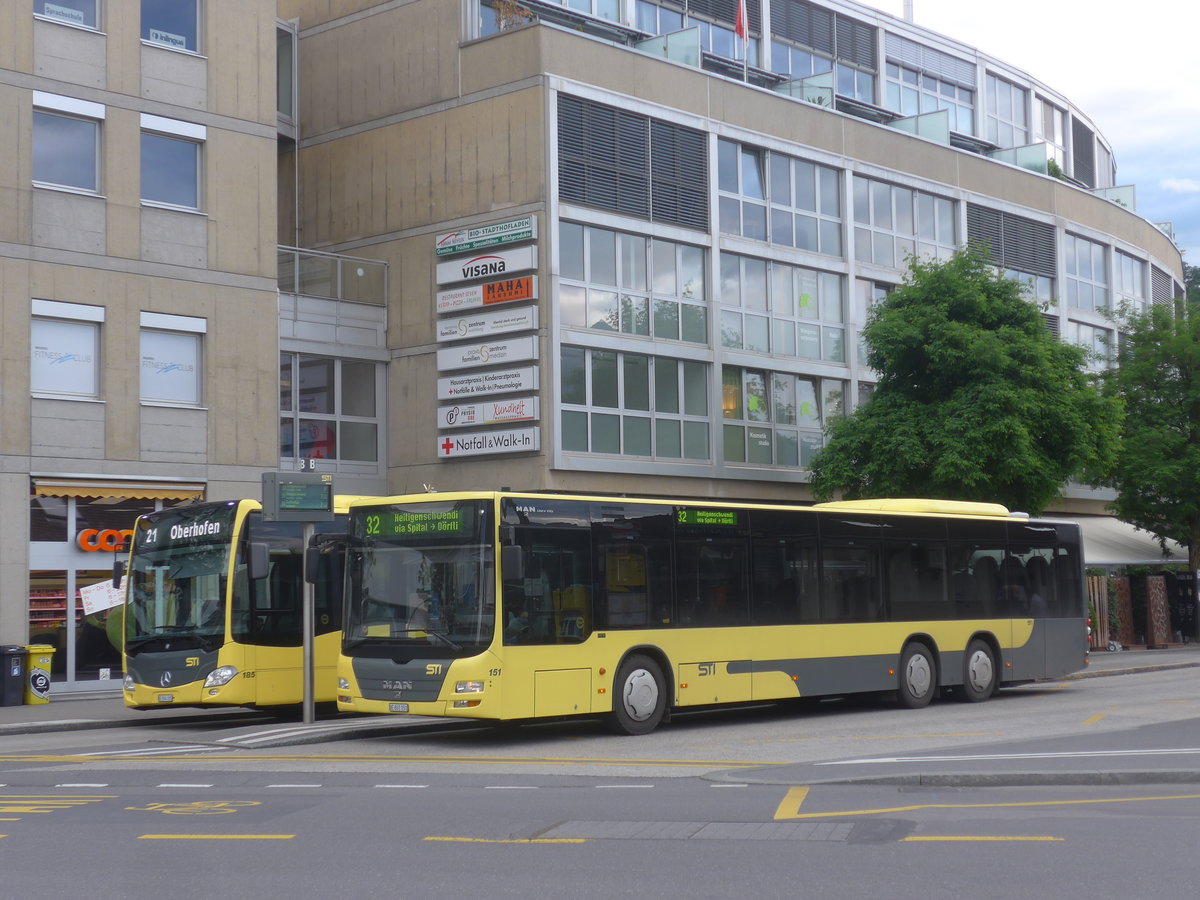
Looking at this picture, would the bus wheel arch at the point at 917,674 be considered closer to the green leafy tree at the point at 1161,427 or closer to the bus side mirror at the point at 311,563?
the bus side mirror at the point at 311,563

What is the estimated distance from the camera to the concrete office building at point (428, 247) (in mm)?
26094

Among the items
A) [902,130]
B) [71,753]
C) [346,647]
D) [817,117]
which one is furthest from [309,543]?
[902,130]

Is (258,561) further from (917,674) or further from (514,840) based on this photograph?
(514,840)

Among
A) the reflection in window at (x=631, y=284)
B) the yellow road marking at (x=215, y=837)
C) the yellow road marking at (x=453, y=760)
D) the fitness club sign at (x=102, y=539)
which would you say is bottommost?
the yellow road marking at (x=453, y=760)

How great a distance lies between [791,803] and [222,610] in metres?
10.2

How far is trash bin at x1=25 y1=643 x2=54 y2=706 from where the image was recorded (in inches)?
952

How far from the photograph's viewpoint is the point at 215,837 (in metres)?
9.94

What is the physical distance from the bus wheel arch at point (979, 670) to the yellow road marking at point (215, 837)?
14678 mm

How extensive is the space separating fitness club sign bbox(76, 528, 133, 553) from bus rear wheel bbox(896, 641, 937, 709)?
13.0 meters

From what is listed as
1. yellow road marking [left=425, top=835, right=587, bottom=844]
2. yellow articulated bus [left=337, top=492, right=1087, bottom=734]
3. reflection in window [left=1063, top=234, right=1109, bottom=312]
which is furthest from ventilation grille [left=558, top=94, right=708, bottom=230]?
yellow road marking [left=425, top=835, right=587, bottom=844]

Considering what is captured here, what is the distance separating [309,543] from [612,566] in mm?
4075

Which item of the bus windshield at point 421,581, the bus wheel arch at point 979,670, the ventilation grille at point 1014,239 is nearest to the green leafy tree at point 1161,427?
the ventilation grille at point 1014,239

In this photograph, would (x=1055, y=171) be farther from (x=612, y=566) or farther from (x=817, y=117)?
(x=612, y=566)

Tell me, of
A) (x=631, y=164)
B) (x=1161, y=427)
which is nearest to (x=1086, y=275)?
(x=1161, y=427)
